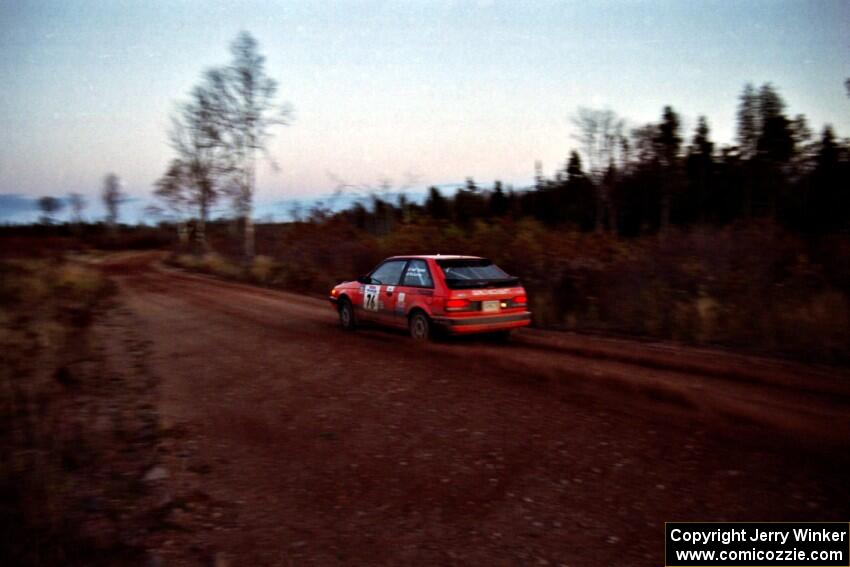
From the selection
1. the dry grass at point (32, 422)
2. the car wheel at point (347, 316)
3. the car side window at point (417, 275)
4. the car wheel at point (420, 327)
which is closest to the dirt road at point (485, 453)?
the dry grass at point (32, 422)

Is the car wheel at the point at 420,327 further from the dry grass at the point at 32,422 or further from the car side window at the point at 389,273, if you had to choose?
the dry grass at the point at 32,422

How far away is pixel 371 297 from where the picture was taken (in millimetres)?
11109

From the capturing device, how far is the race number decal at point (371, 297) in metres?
11.0

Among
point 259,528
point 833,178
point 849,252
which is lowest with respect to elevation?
point 259,528

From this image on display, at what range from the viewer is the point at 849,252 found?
981 centimetres

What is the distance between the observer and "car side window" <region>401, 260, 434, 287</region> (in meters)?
9.84

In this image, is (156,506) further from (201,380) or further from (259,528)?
(201,380)

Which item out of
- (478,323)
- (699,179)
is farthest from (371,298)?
(699,179)

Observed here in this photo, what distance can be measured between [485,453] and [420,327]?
5.01 metres

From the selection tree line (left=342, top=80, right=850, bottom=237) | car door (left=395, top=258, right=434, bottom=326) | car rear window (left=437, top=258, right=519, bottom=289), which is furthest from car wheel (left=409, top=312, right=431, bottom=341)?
tree line (left=342, top=80, right=850, bottom=237)

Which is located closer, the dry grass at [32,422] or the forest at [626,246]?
the dry grass at [32,422]

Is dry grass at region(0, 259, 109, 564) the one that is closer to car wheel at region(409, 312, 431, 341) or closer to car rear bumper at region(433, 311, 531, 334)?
car wheel at region(409, 312, 431, 341)

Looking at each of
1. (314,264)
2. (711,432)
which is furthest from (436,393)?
(314,264)

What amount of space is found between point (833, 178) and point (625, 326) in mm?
49264
